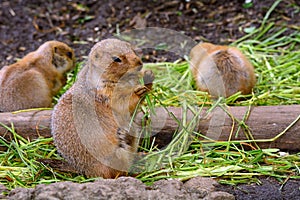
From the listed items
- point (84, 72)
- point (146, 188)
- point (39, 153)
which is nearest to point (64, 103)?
point (84, 72)

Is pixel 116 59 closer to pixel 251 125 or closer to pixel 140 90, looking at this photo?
pixel 140 90

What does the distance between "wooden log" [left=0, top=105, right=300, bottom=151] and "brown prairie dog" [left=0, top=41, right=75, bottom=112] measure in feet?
1.57

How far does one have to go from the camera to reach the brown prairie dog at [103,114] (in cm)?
440

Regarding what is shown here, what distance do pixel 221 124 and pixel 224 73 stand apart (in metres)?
0.95

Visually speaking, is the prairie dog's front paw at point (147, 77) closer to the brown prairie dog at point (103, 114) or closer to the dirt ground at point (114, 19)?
the brown prairie dog at point (103, 114)

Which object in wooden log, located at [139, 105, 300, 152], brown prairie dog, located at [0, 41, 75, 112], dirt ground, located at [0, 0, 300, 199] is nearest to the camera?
wooden log, located at [139, 105, 300, 152]

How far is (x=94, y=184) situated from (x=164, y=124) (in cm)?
119

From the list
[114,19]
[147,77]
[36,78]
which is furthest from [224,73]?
[114,19]

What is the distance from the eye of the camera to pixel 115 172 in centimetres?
441

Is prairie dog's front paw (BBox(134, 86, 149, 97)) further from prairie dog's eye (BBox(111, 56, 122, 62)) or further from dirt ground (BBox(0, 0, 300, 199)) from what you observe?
dirt ground (BBox(0, 0, 300, 199))

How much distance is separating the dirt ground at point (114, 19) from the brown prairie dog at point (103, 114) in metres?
2.47

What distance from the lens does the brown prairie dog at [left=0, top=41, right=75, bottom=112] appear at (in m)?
5.60

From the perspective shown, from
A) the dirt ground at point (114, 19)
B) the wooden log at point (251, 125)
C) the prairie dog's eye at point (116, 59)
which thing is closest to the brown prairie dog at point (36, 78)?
the dirt ground at point (114, 19)

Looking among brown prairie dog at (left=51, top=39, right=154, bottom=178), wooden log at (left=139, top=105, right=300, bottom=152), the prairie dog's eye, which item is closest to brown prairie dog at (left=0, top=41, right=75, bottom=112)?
brown prairie dog at (left=51, top=39, right=154, bottom=178)
